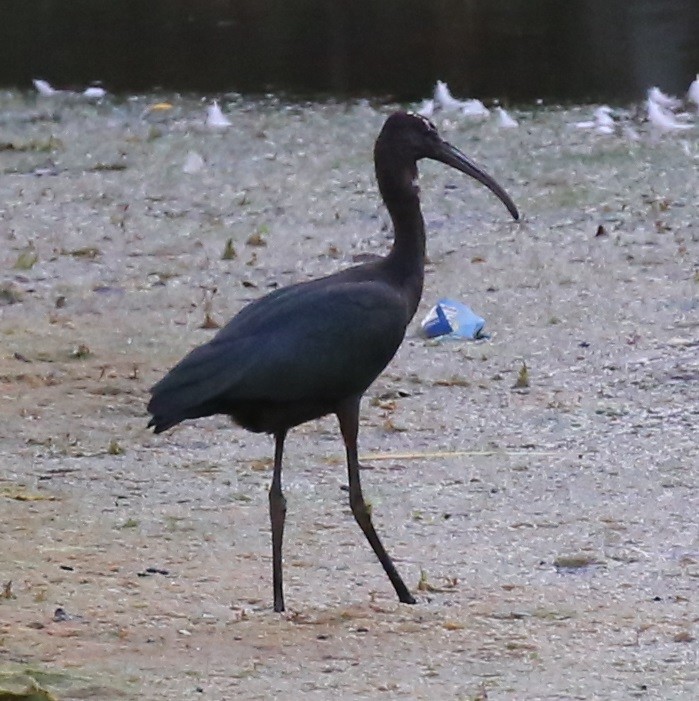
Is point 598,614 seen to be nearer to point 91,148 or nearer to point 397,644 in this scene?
point 397,644

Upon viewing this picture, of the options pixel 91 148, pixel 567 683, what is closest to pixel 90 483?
pixel 567 683

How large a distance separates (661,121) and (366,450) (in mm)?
7519

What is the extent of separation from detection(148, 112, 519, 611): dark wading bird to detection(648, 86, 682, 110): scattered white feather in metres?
9.54

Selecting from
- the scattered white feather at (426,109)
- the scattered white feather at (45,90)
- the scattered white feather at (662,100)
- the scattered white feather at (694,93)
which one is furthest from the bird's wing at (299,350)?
the scattered white feather at (45,90)

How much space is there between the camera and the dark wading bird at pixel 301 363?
16.5 feet

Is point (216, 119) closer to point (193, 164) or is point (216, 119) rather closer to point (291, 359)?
point (193, 164)

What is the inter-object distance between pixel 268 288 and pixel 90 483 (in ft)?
10.4

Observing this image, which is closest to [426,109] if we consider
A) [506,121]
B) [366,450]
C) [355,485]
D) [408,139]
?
[506,121]

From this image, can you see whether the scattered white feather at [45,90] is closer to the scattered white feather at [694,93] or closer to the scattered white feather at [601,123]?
the scattered white feather at [601,123]

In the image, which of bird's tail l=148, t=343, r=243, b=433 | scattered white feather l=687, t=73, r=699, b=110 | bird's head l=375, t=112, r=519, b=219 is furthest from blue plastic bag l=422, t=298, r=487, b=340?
scattered white feather l=687, t=73, r=699, b=110

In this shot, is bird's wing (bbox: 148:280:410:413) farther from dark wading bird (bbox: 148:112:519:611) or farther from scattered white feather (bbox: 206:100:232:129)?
scattered white feather (bbox: 206:100:232:129)

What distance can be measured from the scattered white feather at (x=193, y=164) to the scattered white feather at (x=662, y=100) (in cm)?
362

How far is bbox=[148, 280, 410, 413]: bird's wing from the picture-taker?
5.03 meters

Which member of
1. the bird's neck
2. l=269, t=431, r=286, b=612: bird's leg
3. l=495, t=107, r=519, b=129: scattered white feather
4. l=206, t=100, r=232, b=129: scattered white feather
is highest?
the bird's neck
